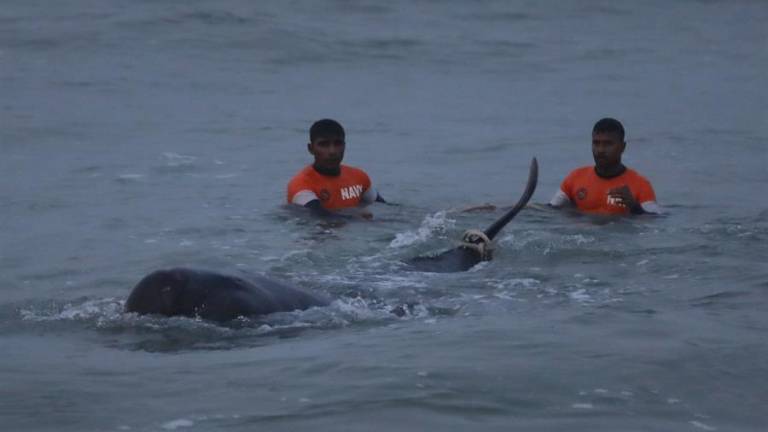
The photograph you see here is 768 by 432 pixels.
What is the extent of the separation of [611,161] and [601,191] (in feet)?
0.84

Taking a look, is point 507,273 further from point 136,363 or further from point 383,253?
point 136,363

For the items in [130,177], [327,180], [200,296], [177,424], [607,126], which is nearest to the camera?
[177,424]

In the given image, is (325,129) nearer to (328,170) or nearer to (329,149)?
(329,149)

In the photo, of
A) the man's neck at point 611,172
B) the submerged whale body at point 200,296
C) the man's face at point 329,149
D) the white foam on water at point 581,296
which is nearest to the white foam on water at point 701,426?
the submerged whale body at point 200,296

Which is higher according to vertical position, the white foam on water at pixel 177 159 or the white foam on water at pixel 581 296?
the white foam on water at pixel 177 159

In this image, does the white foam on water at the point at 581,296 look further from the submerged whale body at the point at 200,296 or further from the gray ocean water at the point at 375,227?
the submerged whale body at the point at 200,296

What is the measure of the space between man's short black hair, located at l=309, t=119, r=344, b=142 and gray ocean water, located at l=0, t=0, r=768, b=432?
692 mm

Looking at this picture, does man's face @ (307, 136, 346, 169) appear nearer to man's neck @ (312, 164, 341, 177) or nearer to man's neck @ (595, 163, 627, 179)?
man's neck @ (312, 164, 341, 177)

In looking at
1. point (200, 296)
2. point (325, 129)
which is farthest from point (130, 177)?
point (200, 296)

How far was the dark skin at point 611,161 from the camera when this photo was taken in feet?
34.5

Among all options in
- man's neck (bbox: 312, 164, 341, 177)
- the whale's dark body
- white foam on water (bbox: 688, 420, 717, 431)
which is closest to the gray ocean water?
white foam on water (bbox: 688, 420, 717, 431)

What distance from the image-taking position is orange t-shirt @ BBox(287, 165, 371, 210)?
1083 centimetres

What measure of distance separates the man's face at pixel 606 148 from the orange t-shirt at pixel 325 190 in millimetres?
1849

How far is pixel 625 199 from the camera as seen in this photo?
1046 centimetres
